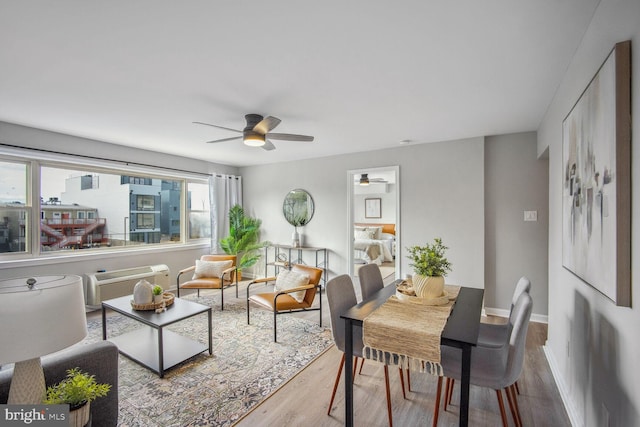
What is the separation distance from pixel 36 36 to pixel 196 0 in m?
1.10

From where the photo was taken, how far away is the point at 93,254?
4.20 metres

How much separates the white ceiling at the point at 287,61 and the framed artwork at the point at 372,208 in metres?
5.34

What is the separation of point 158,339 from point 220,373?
0.71m

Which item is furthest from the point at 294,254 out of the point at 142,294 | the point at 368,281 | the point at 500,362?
the point at 500,362

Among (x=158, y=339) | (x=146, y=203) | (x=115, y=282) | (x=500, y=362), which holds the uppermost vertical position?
(x=146, y=203)

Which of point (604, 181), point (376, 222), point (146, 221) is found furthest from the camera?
point (376, 222)

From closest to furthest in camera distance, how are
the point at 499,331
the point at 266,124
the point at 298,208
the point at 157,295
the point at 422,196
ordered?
1. the point at 499,331
2. the point at 266,124
3. the point at 157,295
4. the point at 422,196
5. the point at 298,208

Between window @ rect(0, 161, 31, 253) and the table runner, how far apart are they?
4378 millimetres

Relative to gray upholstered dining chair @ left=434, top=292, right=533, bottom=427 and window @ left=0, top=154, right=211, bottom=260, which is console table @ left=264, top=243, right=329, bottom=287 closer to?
window @ left=0, top=154, right=211, bottom=260

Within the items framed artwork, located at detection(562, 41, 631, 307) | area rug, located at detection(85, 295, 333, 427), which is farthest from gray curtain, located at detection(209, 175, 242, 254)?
framed artwork, located at detection(562, 41, 631, 307)

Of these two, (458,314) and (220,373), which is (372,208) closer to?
(220,373)

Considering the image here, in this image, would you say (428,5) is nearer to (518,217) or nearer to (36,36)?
(36,36)

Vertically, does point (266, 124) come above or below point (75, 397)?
above

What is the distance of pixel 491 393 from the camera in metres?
2.26
